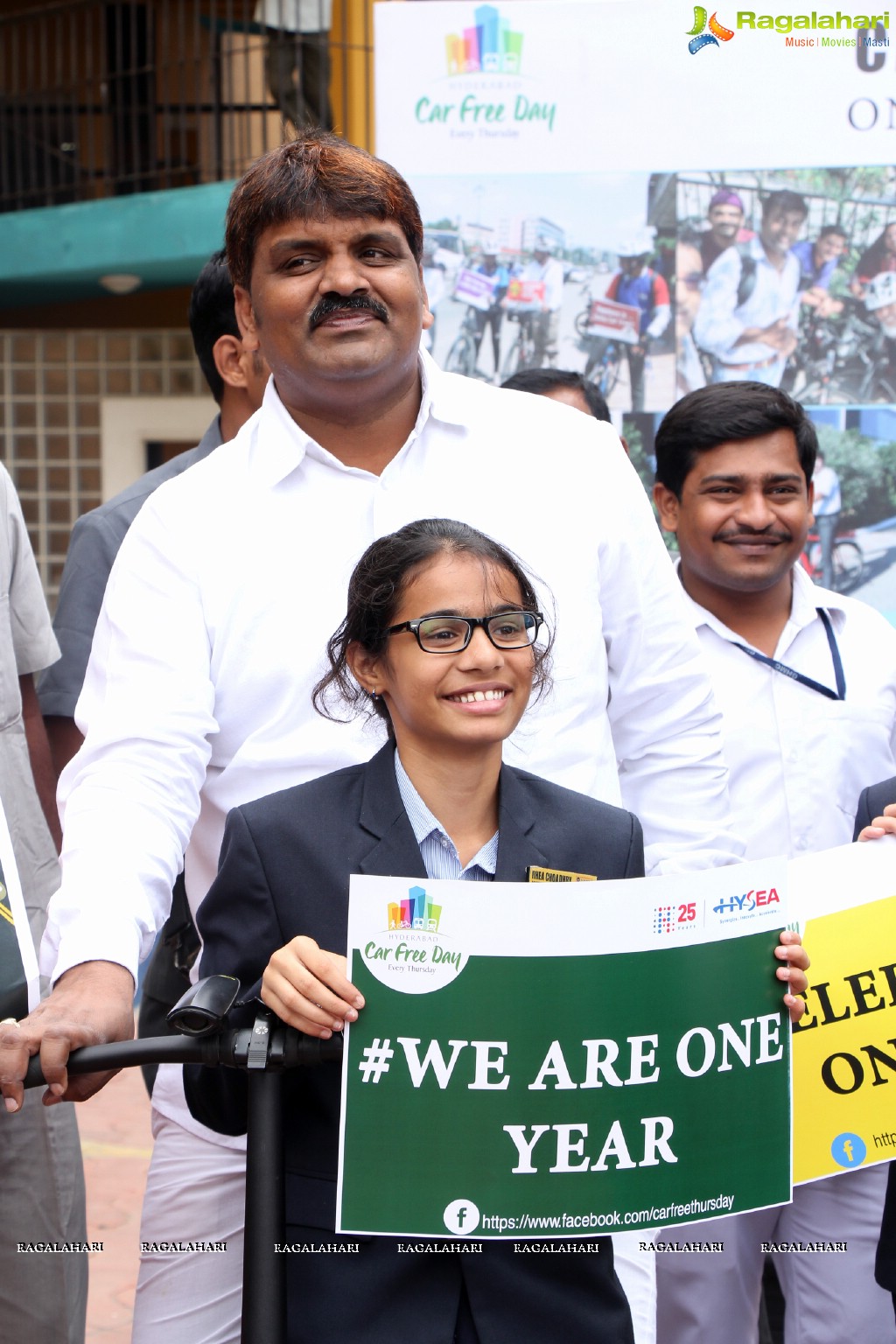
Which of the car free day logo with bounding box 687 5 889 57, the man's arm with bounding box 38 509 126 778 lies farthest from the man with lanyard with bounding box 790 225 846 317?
the man's arm with bounding box 38 509 126 778

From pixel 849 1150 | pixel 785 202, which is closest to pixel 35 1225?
pixel 849 1150

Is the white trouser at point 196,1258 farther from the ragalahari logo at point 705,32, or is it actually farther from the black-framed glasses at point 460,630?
the ragalahari logo at point 705,32

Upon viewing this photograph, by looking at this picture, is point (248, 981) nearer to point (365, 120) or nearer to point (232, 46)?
point (365, 120)

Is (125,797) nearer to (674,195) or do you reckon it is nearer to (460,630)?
(460,630)

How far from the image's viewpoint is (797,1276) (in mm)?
2953

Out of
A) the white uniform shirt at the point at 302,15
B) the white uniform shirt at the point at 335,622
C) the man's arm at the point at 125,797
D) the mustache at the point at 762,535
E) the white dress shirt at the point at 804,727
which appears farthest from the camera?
the white uniform shirt at the point at 302,15

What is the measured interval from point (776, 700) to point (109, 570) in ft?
4.36

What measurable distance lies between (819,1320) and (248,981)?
5.04 feet

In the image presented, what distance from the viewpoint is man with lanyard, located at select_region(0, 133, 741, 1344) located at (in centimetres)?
229

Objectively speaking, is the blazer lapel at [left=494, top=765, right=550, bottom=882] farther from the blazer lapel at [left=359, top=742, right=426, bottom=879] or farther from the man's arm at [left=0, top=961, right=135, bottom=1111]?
the man's arm at [left=0, top=961, right=135, bottom=1111]

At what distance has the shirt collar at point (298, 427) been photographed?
2414mm

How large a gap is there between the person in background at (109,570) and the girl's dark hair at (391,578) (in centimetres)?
102

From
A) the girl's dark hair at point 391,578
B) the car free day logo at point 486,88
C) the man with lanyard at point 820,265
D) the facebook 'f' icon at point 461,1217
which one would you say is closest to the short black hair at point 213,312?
the car free day logo at point 486,88

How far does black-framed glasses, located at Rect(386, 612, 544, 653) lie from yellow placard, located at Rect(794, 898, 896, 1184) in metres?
0.72
